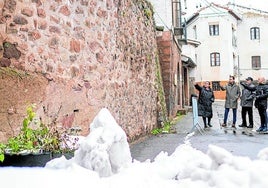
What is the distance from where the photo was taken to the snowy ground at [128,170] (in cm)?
254

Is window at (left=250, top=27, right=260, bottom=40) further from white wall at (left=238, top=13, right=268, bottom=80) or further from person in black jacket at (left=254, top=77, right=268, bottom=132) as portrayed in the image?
person in black jacket at (left=254, top=77, right=268, bottom=132)

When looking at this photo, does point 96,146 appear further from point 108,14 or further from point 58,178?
point 108,14

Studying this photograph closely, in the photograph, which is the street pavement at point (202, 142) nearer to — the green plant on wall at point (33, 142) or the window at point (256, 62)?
the green plant on wall at point (33, 142)

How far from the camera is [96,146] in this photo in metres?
3.15

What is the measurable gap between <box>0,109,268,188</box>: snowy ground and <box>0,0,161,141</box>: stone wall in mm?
2050

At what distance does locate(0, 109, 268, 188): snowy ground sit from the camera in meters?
2.54

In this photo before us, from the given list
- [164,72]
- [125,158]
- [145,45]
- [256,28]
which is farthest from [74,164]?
[256,28]

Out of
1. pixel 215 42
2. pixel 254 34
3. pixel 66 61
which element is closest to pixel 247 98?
pixel 66 61

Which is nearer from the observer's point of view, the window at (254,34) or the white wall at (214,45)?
the white wall at (214,45)

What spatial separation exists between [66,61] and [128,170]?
11.1 feet

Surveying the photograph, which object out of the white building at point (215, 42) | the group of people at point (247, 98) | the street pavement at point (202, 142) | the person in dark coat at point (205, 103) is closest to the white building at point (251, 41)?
the white building at point (215, 42)

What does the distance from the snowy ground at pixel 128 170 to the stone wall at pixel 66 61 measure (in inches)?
80.7

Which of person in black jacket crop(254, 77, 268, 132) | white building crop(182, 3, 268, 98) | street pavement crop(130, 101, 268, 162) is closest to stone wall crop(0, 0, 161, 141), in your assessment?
street pavement crop(130, 101, 268, 162)

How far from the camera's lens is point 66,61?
6184mm
